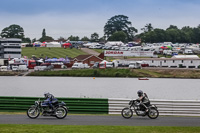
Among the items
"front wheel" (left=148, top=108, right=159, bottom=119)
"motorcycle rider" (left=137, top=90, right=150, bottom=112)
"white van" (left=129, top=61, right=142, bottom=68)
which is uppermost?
"white van" (left=129, top=61, right=142, bottom=68)

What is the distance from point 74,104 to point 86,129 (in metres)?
6.76

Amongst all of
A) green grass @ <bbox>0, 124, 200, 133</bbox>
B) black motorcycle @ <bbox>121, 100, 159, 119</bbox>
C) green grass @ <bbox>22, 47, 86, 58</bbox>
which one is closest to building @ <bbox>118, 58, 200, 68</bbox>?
green grass @ <bbox>22, 47, 86, 58</bbox>

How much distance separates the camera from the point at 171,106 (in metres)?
25.5

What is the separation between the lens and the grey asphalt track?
71.3 ft

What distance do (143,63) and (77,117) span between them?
81235 millimetres

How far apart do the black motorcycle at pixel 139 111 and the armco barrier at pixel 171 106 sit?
1.55m

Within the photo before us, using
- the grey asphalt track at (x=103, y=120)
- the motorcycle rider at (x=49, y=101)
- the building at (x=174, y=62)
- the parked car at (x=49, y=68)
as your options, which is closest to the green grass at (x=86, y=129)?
the grey asphalt track at (x=103, y=120)

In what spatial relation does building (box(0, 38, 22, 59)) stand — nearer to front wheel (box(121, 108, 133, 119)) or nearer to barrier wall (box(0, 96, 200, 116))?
barrier wall (box(0, 96, 200, 116))

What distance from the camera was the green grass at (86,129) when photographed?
62.2 ft

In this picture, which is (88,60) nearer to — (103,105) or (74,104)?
(74,104)

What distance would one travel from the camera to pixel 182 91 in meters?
67.6

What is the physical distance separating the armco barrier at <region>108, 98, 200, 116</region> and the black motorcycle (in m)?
1.55

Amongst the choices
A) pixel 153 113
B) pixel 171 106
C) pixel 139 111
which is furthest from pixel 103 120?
pixel 171 106

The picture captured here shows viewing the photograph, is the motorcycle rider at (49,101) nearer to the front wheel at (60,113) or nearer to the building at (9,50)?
the front wheel at (60,113)
